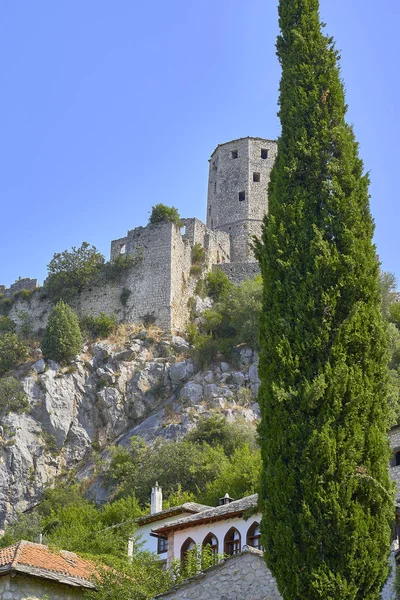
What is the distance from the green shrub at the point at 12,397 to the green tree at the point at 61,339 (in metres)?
2.84

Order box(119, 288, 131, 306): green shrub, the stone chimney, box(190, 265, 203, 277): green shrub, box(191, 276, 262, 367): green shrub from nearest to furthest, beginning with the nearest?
the stone chimney
box(191, 276, 262, 367): green shrub
box(119, 288, 131, 306): green shrub
box(190, 265, 203, 277): green shrub

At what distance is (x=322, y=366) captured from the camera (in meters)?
16.2

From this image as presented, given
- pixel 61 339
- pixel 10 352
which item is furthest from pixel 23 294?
pixel 61 339

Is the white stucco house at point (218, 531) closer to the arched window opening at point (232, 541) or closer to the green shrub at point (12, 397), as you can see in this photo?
the arched window opening at point (232, 541)

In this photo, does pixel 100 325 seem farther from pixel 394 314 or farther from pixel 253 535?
pixel 253 535

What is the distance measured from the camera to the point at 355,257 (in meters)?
17.2

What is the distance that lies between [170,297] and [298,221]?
3524 cm

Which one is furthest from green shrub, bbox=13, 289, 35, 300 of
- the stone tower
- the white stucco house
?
the white stucco house

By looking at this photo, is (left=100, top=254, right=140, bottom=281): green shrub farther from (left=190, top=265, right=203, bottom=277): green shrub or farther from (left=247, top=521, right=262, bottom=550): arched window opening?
(left=247, top=521, right=262, bottom=550): arched window opening

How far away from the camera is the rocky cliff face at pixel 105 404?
46.0 meters

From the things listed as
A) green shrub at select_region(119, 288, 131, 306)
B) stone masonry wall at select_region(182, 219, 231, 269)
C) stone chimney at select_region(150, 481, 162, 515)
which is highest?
stone masonry wall at select_region(182, 219, 231, 269)

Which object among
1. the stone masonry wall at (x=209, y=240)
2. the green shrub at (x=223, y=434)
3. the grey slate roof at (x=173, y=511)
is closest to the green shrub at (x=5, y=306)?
the stone masonry wall at (x=209, y=240)

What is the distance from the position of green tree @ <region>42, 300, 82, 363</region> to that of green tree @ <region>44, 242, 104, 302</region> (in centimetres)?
380

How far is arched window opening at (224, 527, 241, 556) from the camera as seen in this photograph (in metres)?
23.4
